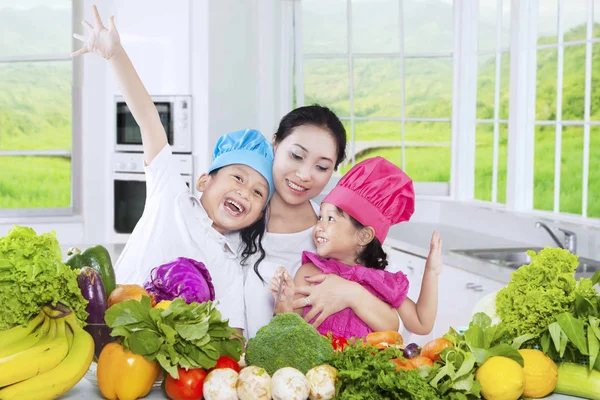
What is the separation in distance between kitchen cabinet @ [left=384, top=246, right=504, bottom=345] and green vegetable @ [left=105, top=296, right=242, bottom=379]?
177 centimetres

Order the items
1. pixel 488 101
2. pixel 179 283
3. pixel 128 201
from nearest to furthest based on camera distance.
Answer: pixel 179 283 < pixel 128 201 < pixel 488 101

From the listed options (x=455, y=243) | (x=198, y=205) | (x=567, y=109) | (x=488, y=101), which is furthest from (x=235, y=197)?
(x=567, y=109)

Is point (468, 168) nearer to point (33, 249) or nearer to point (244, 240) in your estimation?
point (244, 240)

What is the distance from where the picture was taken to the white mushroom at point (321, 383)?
147 centimetres

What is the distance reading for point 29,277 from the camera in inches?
57.5

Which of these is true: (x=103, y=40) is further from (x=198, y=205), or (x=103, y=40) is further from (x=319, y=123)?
(x=319, y=123)

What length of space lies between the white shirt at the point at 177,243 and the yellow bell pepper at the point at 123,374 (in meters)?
0.74

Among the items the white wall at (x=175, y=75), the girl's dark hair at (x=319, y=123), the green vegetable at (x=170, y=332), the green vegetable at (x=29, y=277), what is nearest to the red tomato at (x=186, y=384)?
the green vegetable at (x=170, y=332)

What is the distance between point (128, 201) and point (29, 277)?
12.9 feet

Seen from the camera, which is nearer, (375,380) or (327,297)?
(375,380)

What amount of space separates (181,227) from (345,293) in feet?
1.69

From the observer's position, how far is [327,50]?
20.0 feet

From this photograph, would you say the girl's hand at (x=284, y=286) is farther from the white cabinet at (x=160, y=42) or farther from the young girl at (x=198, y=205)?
the white cabinet at (x=160, y=42)

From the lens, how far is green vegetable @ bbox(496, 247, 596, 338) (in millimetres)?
1646
